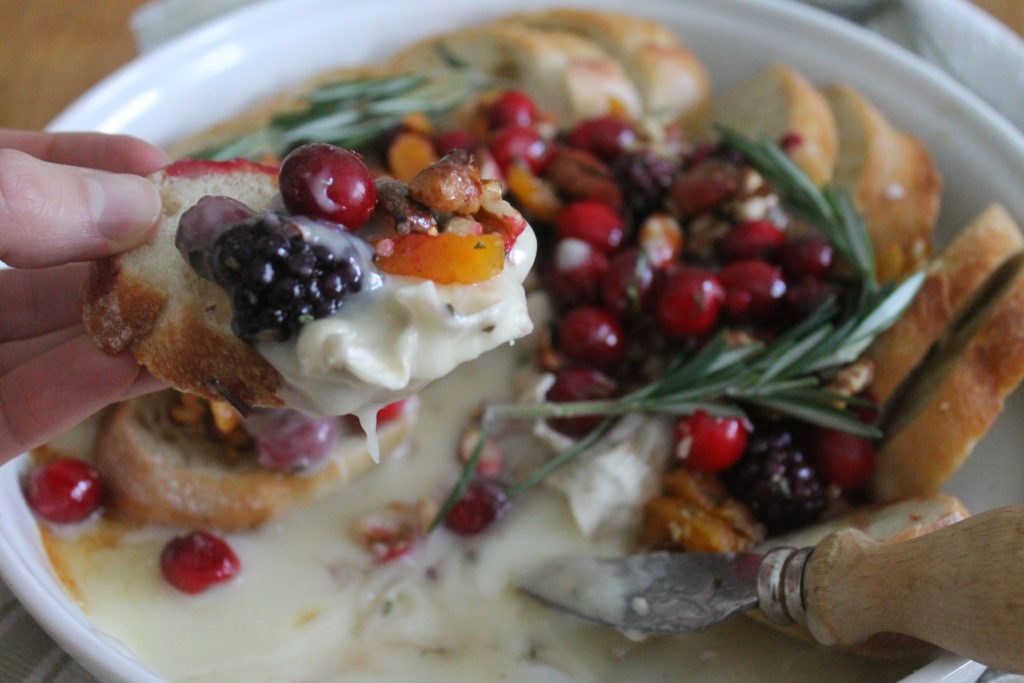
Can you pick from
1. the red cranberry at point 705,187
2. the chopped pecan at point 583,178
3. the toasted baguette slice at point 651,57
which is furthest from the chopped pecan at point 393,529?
the toasted baguette slice at point 651,57

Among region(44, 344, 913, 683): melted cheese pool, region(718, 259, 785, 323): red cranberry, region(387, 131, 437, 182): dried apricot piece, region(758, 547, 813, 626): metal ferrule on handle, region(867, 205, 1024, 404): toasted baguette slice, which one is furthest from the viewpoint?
region(387, 131, 437, 182): dried apricot piece

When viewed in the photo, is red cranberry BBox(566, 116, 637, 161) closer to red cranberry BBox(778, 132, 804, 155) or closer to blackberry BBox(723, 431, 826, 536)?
red cranberry BBox(778, 132, 804, 155)

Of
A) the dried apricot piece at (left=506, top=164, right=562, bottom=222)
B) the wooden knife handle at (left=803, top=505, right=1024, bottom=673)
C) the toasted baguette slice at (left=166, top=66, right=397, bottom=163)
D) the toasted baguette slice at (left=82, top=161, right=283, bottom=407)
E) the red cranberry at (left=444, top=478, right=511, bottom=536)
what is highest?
the toasted baguette slice at (left=82, top=161, right=283, bottom=407)

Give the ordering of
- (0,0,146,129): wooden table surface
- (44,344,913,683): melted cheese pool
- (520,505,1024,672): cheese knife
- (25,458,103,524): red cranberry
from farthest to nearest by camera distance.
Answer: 1. (0,0,146,129): wooden table surface
2. (25,458,103,524): red cranberry
3. (44,344,913,683): melted cheese pool
4. (520,505,1024,672): cheese knife

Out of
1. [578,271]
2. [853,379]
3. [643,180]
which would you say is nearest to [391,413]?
[578,271]

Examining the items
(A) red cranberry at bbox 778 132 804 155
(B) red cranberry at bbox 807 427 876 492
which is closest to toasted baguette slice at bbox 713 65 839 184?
(A) red cranberry at bbox 778 132 804 155

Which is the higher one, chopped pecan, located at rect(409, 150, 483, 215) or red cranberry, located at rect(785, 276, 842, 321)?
chopped pecan, located at rect(409, 150, 483, 215)

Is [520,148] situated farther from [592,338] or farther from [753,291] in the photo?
[753,291]

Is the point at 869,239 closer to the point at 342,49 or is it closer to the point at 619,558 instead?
the point at 619,558
